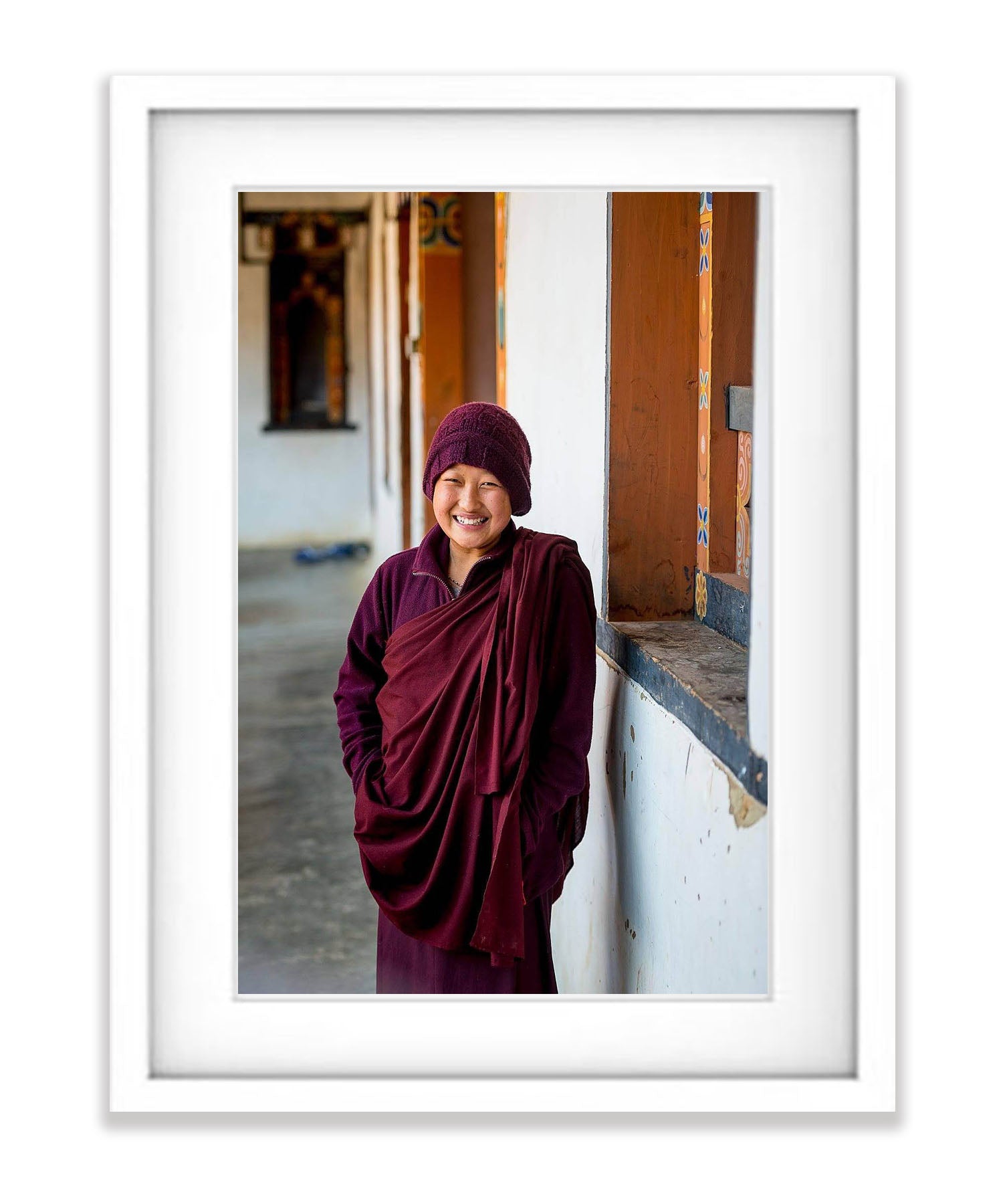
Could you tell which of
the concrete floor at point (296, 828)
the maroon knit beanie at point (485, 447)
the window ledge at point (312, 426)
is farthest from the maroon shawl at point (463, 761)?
the window ledge at point (312, 426)

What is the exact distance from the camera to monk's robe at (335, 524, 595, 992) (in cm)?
204

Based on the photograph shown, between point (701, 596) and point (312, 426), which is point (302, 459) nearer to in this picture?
point (312, 426)

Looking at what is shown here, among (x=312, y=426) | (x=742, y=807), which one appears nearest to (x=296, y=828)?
(x=742, y=807)

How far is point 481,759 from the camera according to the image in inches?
80.1

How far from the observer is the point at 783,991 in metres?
1.57

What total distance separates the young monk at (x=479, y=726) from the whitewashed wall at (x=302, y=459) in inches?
444

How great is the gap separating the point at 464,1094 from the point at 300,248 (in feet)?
40.9

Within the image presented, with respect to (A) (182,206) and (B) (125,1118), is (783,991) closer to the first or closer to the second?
(B) (125,1118)

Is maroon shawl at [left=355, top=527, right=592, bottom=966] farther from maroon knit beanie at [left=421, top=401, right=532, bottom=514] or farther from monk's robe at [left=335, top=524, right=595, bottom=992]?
maroon knit beanie at [left=421, top=401, right=532, bottom=514]

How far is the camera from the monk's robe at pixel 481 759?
6.68 ft

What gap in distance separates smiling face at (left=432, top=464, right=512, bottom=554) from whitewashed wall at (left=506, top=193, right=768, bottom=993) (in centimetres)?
37

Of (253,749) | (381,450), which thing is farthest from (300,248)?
(253,749)

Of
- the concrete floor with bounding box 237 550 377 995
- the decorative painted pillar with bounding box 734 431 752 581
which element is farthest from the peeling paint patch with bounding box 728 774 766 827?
the concrete floor with bounding box 237 550 377 995

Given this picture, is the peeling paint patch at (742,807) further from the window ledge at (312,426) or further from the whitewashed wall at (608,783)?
the window ledge at (312,426)
